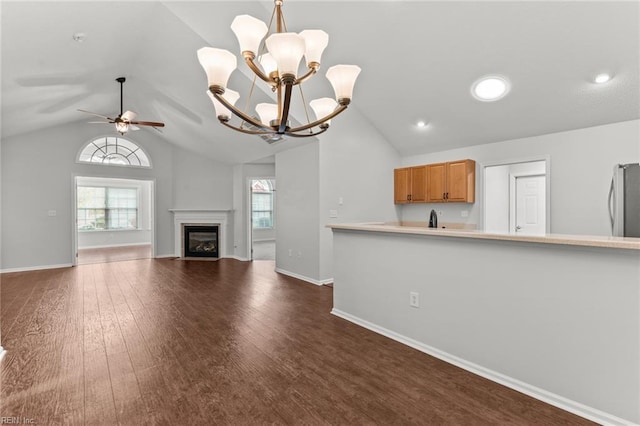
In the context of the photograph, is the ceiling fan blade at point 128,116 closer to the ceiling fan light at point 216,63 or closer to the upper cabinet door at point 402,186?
the ceiling fan light at point 216,63

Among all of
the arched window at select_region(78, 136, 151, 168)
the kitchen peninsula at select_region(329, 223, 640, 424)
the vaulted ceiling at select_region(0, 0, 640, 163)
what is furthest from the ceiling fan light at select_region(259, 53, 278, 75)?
the arched window at select_region(78, 136, 151, 168)

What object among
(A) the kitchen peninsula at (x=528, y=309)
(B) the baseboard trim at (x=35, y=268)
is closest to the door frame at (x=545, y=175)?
(A) the kitchen peninsula at (x=528, y=309)

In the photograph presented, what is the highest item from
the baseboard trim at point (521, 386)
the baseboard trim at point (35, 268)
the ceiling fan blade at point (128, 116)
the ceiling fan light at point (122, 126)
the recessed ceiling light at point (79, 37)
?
the recessed ceiling light at point (79, 37)

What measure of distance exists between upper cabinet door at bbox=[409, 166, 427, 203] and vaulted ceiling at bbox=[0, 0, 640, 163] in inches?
27.4

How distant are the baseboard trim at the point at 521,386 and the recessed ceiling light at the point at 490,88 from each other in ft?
10.8

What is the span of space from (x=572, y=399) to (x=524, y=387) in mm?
247

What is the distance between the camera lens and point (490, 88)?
4.04 metres

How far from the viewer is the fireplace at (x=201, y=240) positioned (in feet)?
25.7

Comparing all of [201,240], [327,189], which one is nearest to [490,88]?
[327,189]

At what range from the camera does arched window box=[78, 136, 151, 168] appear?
6.95m

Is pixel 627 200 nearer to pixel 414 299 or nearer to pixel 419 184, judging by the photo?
pixel 414 299

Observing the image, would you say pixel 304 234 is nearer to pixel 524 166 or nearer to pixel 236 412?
pixel 236 412

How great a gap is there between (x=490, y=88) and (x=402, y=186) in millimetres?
2317

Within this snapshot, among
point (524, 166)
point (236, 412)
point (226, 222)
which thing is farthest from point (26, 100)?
point (524, 166)
